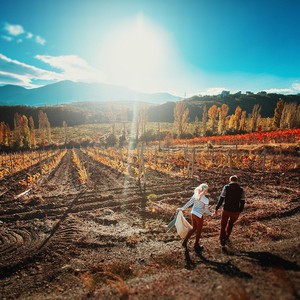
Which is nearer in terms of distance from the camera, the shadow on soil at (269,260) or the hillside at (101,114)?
the shadow on soil at (269,260)

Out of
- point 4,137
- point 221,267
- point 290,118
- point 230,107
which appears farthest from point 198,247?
point 230,107

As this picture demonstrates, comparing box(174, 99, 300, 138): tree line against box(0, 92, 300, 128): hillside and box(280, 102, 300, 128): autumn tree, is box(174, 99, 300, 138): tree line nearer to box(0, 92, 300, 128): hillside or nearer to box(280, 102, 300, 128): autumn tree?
box(280, 102, 300, 128): autumn tree

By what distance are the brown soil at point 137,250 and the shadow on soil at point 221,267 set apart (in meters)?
0.02

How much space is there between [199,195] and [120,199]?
19.3 feet

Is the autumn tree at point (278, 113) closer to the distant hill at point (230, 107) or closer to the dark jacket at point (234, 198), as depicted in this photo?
the dark jacket at point (234, 198)

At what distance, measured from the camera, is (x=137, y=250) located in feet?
19.7

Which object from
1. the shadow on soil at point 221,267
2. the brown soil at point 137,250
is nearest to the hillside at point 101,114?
the brown soil at point 137,250

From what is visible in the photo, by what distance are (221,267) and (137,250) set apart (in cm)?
234

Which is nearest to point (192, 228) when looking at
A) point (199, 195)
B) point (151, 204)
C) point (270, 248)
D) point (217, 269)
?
point (199, 195)

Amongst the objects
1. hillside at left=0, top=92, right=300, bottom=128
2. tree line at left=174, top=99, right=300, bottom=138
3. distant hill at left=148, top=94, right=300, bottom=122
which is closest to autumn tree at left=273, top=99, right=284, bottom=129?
tree line at left=174, top=99, right=300, bottom=138

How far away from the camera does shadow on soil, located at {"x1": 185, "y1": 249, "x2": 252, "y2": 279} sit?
4062 mm

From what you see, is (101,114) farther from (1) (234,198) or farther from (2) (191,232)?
(1) (234,198)

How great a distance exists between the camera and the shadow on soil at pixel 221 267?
13.3 feet

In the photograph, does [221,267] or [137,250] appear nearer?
[221,267]
